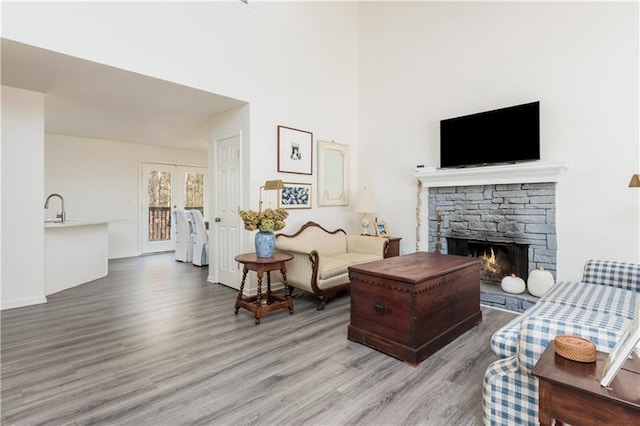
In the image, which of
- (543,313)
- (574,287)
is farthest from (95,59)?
(574,287)

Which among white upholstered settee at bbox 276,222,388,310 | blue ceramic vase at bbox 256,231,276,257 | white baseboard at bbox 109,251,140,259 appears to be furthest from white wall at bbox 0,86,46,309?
white baseboard at bbox 109,251,140,259

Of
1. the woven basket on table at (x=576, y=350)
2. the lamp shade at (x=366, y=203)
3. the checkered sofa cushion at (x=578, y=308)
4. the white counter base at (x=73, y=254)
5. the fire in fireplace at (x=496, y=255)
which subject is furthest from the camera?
the lamp shade at (x=366, y=203)

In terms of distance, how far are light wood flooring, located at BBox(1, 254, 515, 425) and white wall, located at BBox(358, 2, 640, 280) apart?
1.42m

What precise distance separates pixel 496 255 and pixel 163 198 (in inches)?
281

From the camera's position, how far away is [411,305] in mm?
2361

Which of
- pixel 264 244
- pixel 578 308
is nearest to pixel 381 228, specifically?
pixel 264 244

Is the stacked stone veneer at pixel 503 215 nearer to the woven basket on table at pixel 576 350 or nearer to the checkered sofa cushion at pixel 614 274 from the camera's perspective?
the checkered sofa cushion at pixel 614 274

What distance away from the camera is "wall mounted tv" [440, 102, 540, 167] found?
363 cm

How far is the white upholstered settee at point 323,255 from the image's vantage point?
3586 mm

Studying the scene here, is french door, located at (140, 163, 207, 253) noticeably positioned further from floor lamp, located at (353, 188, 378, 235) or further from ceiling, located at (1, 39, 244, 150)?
floor lamp, located at (353, 188, 378, 235)

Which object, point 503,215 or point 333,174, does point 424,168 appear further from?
point 333,174

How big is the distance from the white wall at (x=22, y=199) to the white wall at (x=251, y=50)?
1371 millimetres

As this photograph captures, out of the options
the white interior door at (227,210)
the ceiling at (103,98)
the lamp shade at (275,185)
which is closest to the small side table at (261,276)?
the lamp shade at (275,185)

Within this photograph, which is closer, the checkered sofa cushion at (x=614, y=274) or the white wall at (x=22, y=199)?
the checkered sofa cushion at (x=614, y=274)
